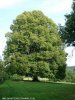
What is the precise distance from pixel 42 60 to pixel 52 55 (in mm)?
2202

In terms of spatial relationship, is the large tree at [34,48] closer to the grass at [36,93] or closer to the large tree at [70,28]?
the large tree at [70,28]

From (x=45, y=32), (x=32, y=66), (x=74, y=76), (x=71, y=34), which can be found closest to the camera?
(x=71, y=34)

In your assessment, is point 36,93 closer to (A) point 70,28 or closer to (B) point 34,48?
(A) point 70,28

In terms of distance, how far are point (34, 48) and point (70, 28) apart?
33.5m

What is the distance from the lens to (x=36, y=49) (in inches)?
2835

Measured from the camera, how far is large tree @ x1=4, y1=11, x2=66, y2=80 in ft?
226

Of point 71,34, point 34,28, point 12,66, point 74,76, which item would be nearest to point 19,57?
point 12,66

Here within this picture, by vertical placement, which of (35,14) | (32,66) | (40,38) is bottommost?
(32,66)

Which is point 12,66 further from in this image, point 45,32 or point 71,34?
point 71,34

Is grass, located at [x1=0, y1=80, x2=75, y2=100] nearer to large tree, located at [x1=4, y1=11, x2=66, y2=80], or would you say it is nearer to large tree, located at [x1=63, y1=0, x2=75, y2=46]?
large tree, located at [x1=63, y1=0, x2=75, y2=46]

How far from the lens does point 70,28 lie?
38969mm

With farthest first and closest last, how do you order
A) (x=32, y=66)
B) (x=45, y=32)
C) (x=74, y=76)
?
(x=74, y=76), (x=45, y=32), (x=32, y=66)

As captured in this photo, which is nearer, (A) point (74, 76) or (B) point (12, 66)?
(B) point (12, 66)

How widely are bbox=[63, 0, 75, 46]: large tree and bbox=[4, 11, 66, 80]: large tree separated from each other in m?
28.6
